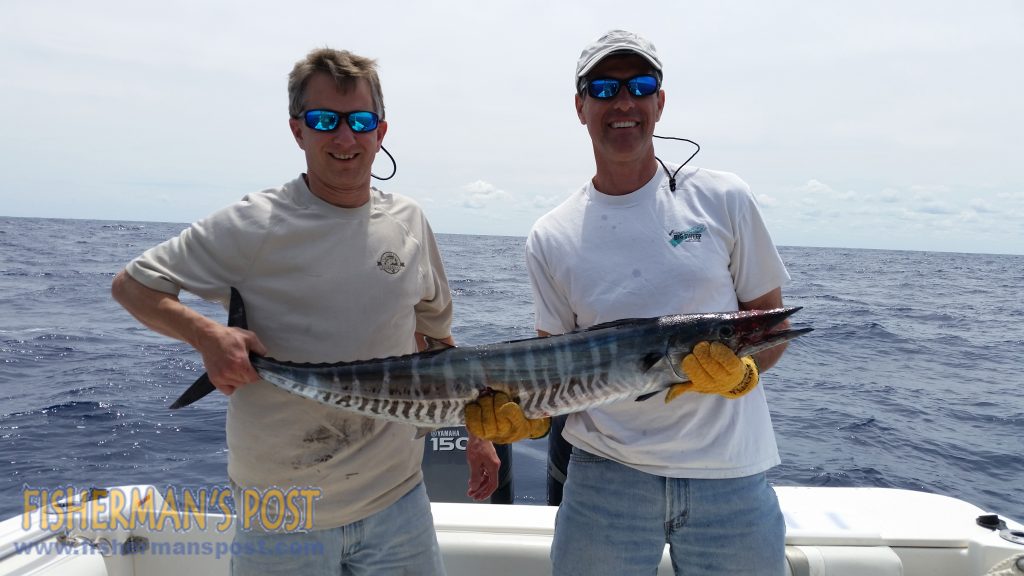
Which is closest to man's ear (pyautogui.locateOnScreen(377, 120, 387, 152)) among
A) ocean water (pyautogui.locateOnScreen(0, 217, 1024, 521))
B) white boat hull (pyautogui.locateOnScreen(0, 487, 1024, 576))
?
white boat hull (pyautogui.locateOnScreen(0, 487, 1024, 576))

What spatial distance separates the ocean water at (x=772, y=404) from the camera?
25.6 ft

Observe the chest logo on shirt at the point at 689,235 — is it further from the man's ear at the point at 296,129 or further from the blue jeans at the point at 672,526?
the man's ear at the point at 296,129

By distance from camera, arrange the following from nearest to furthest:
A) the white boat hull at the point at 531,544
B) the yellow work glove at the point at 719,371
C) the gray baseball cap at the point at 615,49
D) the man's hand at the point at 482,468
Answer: the yellow work glove at the point at 719,371 → the gray baseball cap at the point at 615,49 → the man's hand at the point at 482,468 → the white boat hull at the point at 531,544

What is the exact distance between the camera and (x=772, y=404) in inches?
447

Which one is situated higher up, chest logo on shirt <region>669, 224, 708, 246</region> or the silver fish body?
chest logo on shirt <region>669, 224, 708, 246</region>

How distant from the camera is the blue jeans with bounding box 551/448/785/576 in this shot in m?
2.72

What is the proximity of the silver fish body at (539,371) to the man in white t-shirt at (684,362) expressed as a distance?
11cm

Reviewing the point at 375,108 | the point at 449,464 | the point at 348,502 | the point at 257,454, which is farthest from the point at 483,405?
the point at 449,464

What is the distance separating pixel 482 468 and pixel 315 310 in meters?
1.20

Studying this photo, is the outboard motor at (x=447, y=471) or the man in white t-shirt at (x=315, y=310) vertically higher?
the man in white t-shirt at (x=315, y=310)

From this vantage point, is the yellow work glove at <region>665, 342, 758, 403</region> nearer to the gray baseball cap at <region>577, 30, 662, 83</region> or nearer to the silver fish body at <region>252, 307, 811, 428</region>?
the silver fish body at <region>252, 307, 811, 428</region>

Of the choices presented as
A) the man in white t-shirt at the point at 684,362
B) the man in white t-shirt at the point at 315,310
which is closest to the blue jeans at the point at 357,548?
the man in white t-shirt at the point at 315,310

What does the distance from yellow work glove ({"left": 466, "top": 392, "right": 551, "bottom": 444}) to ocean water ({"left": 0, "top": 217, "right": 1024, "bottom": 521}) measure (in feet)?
13.6

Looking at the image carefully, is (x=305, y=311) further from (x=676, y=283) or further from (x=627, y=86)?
(x=627, y=86)
